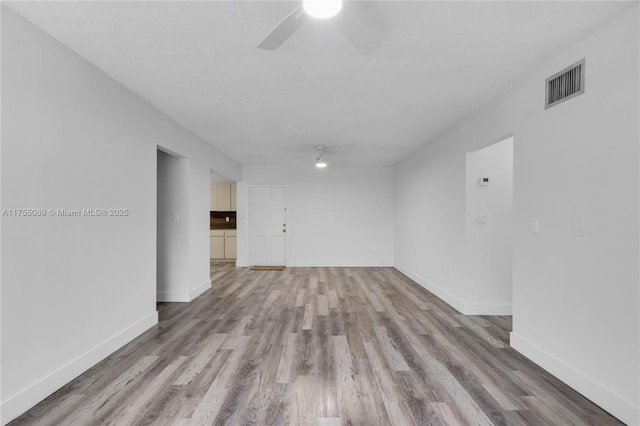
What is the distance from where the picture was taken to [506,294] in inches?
163

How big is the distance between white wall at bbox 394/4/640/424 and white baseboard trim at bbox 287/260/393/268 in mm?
4804

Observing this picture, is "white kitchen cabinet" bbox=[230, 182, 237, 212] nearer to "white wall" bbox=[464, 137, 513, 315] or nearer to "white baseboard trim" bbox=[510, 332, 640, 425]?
"white wall" bbox=[464, 137, 513, 315]

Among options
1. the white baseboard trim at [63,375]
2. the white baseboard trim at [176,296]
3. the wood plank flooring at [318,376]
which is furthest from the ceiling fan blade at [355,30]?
the white baseboard trim at [176,296]

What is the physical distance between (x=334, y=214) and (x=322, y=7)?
21.2 ft

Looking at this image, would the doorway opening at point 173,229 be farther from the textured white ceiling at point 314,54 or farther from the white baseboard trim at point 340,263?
the white baseboard trim at point 340,263

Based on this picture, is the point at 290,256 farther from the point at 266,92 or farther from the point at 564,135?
the point at 564,135

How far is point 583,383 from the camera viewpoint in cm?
225

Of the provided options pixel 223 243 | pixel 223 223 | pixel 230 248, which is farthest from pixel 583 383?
pixel 223 223

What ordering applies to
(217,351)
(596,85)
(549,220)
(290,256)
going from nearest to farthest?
(596,85) → (549,220) → (217,351) → (290,256)

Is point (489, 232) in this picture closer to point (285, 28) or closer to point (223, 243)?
point (285, 28)

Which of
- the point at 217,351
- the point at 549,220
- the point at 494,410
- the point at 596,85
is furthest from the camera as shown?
the point at 217,351

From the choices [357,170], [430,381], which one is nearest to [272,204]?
[357,170]

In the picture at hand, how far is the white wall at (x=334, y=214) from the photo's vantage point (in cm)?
790

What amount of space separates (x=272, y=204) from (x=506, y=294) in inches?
207
